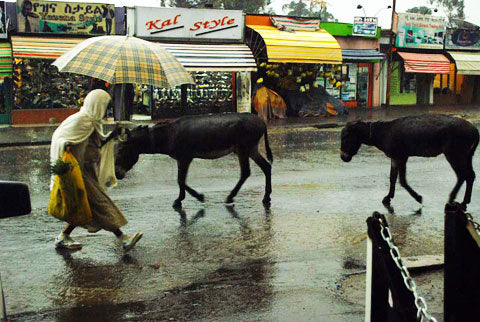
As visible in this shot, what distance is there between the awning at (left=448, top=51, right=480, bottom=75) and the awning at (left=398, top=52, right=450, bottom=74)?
59cm

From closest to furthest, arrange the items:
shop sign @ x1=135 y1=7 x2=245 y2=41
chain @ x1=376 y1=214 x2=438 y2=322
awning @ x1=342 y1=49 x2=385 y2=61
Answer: chain @ x1=376 y1=214 x2=438 y2=322 < shop sign @ x1=135 y1=7 x2=245 y2=41 < awning @ x1=342 y1=49 x2=385 y2=61

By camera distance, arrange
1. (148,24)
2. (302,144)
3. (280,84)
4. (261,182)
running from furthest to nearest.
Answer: (280,84)
(148,24)
(302,144)
(261,182)

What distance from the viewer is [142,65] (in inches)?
299

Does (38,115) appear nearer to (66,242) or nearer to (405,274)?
(66,242)

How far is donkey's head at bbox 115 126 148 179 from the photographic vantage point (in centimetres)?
782

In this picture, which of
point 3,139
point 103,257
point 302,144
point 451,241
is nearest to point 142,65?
point 103,257

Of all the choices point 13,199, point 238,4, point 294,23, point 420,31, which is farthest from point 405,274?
point 238,4

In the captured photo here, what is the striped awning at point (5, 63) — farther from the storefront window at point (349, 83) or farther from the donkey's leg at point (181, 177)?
the storefront window at point (349, 83)

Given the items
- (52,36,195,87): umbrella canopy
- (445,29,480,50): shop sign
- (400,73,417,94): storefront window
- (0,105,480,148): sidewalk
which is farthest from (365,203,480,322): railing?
(445,29,480,50): shop sign

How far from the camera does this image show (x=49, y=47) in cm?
1933

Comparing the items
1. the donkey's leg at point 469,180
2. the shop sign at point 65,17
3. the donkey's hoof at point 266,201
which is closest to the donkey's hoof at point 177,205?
the donkey's hoof at point 266,201

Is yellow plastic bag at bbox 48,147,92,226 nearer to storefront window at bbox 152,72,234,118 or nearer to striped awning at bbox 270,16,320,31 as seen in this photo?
storefront window at bbox 152,72,234,118

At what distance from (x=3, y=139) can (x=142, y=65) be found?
9.86m

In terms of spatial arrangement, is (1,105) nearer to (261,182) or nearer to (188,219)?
(261,182)
